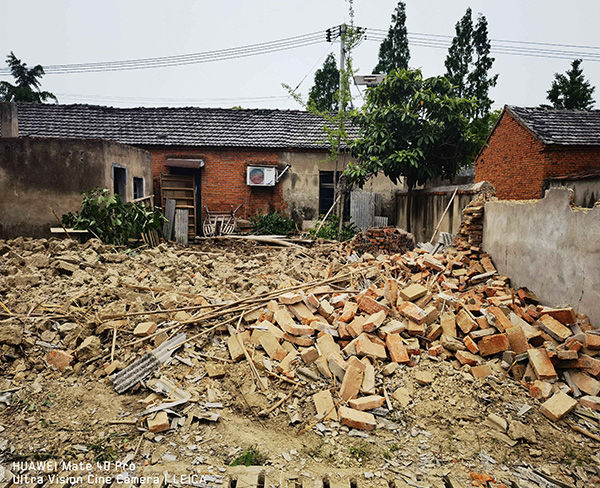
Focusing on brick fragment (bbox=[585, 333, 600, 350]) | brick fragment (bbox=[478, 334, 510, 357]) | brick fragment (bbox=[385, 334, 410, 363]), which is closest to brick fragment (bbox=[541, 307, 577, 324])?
brick fragment (bbox=[585, 333, 600, 350])

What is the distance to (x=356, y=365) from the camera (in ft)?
13.5

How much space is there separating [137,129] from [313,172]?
703cm

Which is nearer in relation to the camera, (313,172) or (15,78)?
(313,172)

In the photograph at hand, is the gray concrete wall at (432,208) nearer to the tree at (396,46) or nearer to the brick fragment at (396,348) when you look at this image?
the brick fragment at (396,348)

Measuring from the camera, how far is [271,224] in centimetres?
1412

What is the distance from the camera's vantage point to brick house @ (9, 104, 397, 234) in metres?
14.8

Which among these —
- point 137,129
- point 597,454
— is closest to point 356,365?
Result: point 597,454

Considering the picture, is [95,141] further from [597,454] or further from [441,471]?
[597,454]

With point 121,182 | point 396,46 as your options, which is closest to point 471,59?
point 396,46

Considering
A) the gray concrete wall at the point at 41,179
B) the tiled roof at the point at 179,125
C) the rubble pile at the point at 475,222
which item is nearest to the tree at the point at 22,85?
the tiled roof at the point at 179,125

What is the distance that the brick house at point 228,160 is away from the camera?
48.4ft

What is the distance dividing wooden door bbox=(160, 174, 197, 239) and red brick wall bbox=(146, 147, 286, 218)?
0.45 meters

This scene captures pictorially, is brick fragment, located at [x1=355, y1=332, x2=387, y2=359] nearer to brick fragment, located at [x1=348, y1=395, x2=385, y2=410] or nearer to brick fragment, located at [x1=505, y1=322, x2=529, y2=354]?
brick fragment, located at [x1=348, y1=395, x2=385, y2=410]

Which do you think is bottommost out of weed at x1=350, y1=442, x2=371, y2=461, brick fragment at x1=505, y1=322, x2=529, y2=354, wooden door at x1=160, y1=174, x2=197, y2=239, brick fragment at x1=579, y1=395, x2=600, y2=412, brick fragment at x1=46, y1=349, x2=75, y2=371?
weed at x1=350, y1=442, x2=371, y2=461
